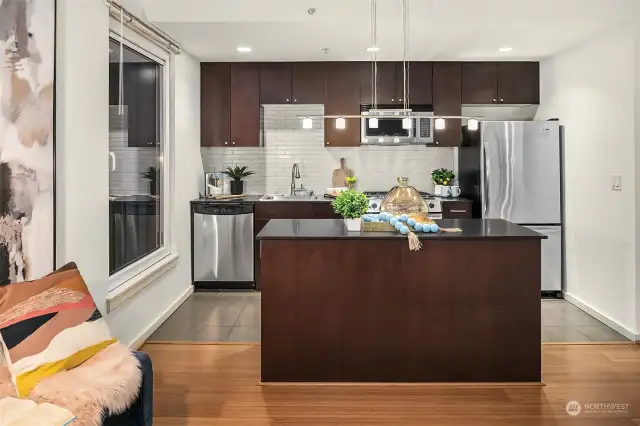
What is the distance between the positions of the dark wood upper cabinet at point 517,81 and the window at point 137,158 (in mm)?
3332

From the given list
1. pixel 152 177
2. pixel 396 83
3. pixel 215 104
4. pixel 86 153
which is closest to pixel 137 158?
pixel 152 177

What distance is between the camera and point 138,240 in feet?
13.7

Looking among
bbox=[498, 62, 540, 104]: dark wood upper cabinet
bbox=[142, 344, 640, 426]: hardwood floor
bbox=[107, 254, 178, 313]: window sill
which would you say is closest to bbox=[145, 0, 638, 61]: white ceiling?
bbox=[498, 62, 540, 104]: dark wood upper cabinet

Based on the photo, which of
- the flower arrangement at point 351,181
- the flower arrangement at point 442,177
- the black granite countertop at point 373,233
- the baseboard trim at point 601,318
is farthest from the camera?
the flower arrangement at point 351,181

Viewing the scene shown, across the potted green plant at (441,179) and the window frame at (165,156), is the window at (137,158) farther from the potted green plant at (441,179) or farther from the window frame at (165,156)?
the potted green plant at (441,179)

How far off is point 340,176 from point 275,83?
1.22 metres

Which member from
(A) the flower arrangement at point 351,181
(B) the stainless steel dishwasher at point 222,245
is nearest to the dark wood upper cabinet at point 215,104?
(B) the stainless steel dishwasher at point 222,245

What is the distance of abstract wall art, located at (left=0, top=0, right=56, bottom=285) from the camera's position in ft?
7.52

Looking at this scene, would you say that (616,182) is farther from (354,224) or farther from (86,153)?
(86,153)

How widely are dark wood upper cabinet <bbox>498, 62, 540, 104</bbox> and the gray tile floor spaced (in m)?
2.11

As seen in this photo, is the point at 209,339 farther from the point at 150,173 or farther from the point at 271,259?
the point at 150,173

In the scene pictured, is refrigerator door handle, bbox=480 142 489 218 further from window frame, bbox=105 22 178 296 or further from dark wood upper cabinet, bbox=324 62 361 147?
window frame, bbox=105 22 178 296

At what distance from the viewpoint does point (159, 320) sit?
4328 millimetres

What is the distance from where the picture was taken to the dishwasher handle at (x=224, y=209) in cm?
544
